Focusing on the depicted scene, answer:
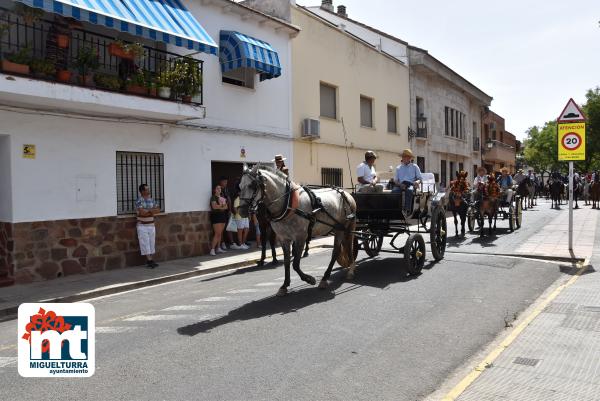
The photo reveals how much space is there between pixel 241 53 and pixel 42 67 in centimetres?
530

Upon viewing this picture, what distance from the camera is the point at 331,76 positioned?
1802 cm

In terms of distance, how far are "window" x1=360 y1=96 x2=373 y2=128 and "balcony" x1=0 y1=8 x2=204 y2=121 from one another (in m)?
9.53

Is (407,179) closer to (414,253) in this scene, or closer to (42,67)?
(414,253)

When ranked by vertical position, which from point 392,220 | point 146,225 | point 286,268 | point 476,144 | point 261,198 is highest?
point 476,144

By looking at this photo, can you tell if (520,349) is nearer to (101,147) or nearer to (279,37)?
(101,147)

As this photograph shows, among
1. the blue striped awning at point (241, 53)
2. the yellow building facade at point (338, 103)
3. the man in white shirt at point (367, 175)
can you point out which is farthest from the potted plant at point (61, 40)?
the yellow building facade at point (338, 103)

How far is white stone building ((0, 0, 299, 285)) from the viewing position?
9141 millimetres

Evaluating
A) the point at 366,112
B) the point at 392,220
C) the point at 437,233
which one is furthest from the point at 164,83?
the point at 366,112

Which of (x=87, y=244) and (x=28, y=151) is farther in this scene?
(x=87, y=244)

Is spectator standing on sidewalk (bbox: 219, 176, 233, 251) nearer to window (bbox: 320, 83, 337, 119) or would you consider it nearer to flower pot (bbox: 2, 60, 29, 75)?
flower pot (bbox: 2, 60, 29, 75)

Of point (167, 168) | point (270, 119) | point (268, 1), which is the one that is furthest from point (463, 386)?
point (268, 1)

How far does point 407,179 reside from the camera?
9.41 metres

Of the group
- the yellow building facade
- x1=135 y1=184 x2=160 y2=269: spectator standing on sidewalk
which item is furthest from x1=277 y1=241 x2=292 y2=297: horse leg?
the yellow building facade

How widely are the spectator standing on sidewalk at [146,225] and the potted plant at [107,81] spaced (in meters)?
2.16
